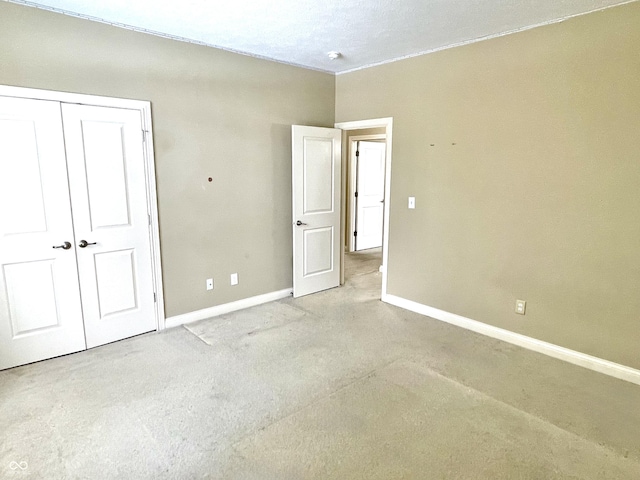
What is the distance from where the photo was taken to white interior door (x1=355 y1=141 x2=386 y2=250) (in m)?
6.94

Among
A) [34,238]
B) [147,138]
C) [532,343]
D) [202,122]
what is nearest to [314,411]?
[532,343]

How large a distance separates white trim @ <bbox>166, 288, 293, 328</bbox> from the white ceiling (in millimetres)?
2558

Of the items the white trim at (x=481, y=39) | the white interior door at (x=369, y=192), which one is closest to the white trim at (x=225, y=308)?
the white trim at (x=481, y=39)

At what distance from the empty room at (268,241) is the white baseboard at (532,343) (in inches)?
0.8

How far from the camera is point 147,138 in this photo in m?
3.26

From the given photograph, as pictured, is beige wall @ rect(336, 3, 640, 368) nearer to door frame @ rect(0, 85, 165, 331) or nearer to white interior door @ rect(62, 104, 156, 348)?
door frame @ rect(0, 85, 165, 331)

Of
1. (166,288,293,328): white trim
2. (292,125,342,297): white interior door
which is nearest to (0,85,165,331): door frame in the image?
(166,288,293,328): white trim

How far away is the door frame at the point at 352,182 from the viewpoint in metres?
6.69

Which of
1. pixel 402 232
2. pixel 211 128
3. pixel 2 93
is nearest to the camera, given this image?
pixel 2 93

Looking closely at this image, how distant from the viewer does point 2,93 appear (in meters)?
2.59

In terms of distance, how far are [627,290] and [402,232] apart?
197 cm

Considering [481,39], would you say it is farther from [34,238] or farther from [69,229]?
[34,238]

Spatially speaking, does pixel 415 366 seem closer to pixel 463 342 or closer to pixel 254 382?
pixel 463 342

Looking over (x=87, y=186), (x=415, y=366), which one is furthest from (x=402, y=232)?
(x=87, y=186)
